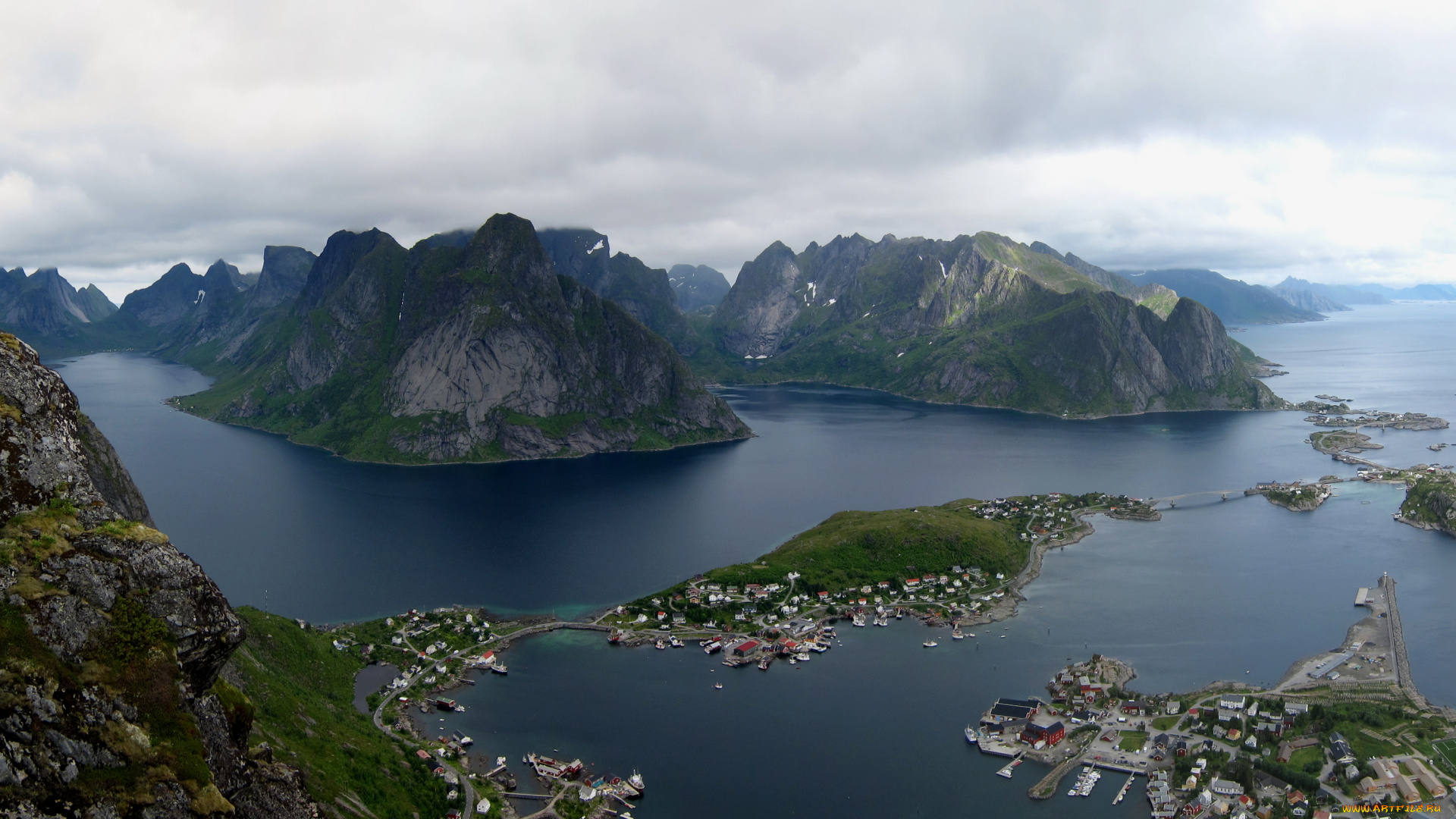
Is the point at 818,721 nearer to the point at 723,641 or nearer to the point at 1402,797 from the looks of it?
the point at 723,641

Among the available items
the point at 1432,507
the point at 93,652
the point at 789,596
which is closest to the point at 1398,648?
the point at 789,596

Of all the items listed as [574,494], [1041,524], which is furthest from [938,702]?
[574,494]

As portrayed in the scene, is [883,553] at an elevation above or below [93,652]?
below

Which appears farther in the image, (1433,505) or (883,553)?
(1433,505)

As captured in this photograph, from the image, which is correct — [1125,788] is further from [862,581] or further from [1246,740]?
[862,581]

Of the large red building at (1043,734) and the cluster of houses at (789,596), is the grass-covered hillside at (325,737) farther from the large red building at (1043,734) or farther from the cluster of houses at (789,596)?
the large red building at (1043,734)
